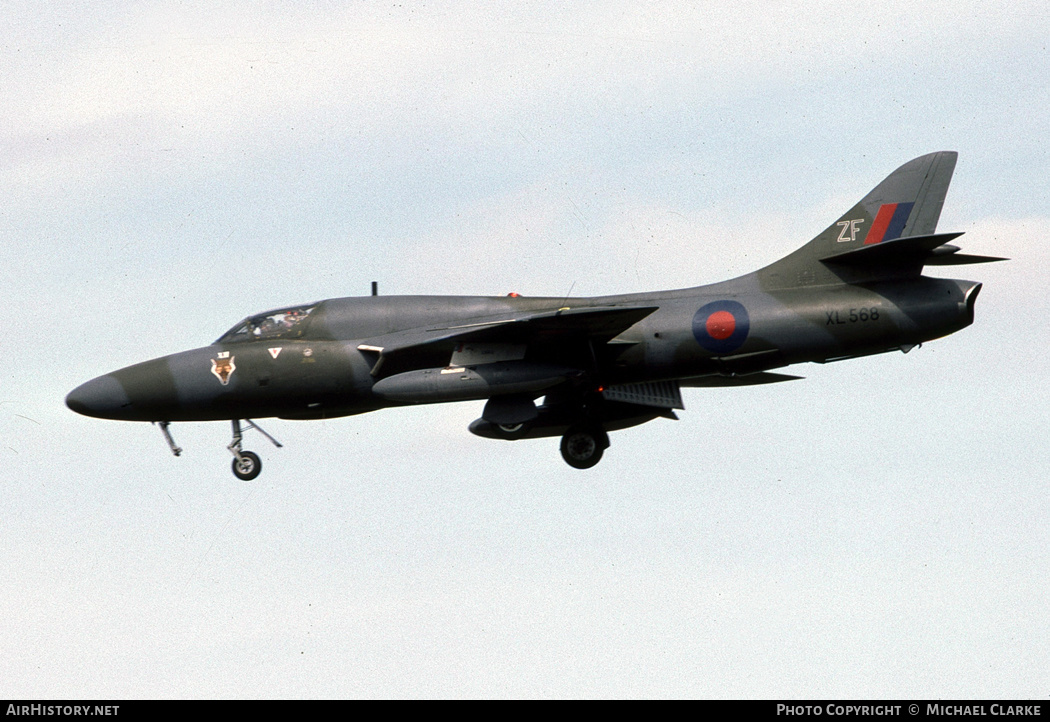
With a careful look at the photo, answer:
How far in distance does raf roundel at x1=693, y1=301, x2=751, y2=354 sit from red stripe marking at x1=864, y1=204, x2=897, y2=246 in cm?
259

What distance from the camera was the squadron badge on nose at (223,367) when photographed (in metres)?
23.1

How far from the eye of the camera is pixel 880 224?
22422 mm

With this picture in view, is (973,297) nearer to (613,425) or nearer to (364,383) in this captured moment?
(613,425)

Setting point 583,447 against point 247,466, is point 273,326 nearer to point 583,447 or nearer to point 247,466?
point 247,466

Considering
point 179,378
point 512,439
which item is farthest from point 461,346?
point 179,378

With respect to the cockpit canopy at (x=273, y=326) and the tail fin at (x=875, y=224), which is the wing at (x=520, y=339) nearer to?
the cockpit canopy at (x=273, y=326)

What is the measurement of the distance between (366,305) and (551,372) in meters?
3.72

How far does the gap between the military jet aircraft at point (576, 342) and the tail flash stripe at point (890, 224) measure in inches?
0.9

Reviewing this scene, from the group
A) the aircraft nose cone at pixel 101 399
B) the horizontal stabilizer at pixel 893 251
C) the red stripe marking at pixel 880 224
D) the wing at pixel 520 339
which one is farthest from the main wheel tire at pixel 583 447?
the aircraft nose cone at pixel 101 399

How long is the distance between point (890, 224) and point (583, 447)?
661 cm

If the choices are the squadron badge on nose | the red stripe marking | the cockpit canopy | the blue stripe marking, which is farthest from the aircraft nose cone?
the blue stripe marking

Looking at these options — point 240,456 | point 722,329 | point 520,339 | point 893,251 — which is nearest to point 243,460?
point 240,456

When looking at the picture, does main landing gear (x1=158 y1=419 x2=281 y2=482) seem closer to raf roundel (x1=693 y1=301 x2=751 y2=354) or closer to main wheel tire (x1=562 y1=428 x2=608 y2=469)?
main wheel tire (x1=562 y1=428 x2=608 y2=469)

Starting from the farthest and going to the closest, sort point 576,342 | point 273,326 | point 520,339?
1. point 273,326
2. point 576,342
3. point 520,339
